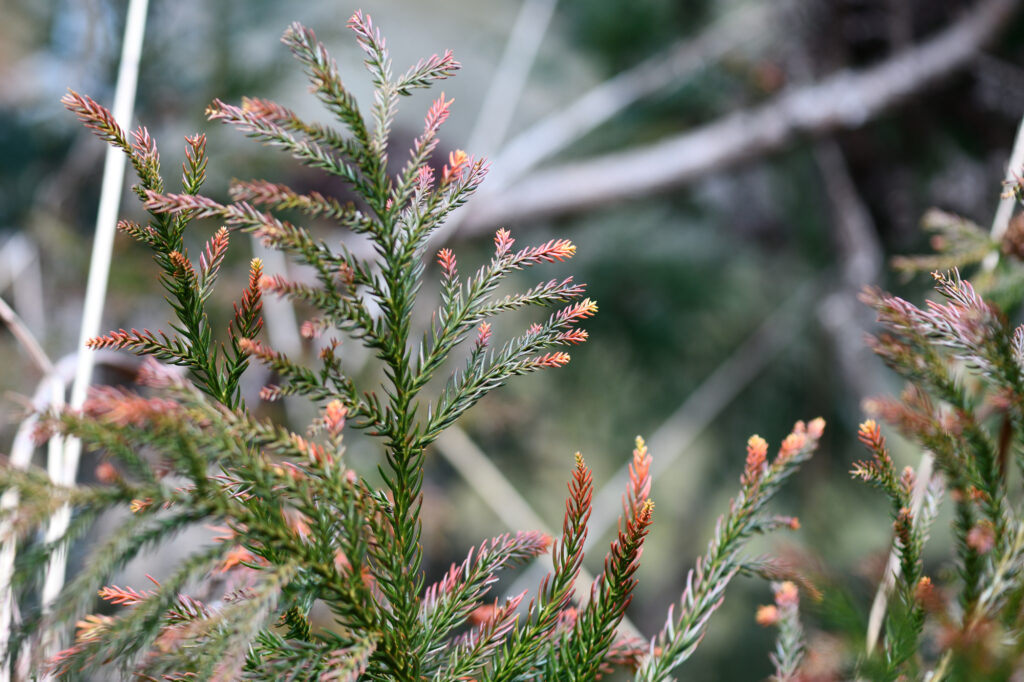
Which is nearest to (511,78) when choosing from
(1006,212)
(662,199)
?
(662,199)

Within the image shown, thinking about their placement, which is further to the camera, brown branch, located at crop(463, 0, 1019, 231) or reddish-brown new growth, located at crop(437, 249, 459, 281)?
brown branch, located at crop(463, 0, 1019, 231)

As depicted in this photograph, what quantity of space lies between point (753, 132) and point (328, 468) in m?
0.75

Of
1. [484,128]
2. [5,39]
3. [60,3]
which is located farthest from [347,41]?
[5,39]

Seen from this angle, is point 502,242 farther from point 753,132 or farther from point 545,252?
point 753,132

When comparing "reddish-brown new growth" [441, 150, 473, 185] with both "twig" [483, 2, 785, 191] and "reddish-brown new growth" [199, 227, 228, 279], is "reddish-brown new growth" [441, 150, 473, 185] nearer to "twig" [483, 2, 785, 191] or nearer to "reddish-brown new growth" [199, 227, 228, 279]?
"reddish-brown new growth" [199, 227, 228, 279]

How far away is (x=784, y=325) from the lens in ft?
3.42

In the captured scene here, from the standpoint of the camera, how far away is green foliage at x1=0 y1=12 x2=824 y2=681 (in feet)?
0.48

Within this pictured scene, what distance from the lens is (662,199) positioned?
996mm

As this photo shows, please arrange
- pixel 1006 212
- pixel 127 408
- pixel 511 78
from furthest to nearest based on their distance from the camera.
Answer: pixel 511 78
pixel 1006 212
pixel 127 408

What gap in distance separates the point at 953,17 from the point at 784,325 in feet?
1.45

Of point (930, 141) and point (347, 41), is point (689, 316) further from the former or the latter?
point (347, 41)

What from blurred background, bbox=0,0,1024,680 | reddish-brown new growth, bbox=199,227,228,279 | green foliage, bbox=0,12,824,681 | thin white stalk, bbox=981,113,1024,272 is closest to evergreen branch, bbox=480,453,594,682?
green foliage, bbox=0,12,824,681

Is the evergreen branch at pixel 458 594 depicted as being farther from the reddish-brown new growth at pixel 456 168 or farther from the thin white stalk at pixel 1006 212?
the thin white stalk at pixel 1006 212

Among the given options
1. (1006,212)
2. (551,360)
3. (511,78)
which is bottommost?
(1006,212)
